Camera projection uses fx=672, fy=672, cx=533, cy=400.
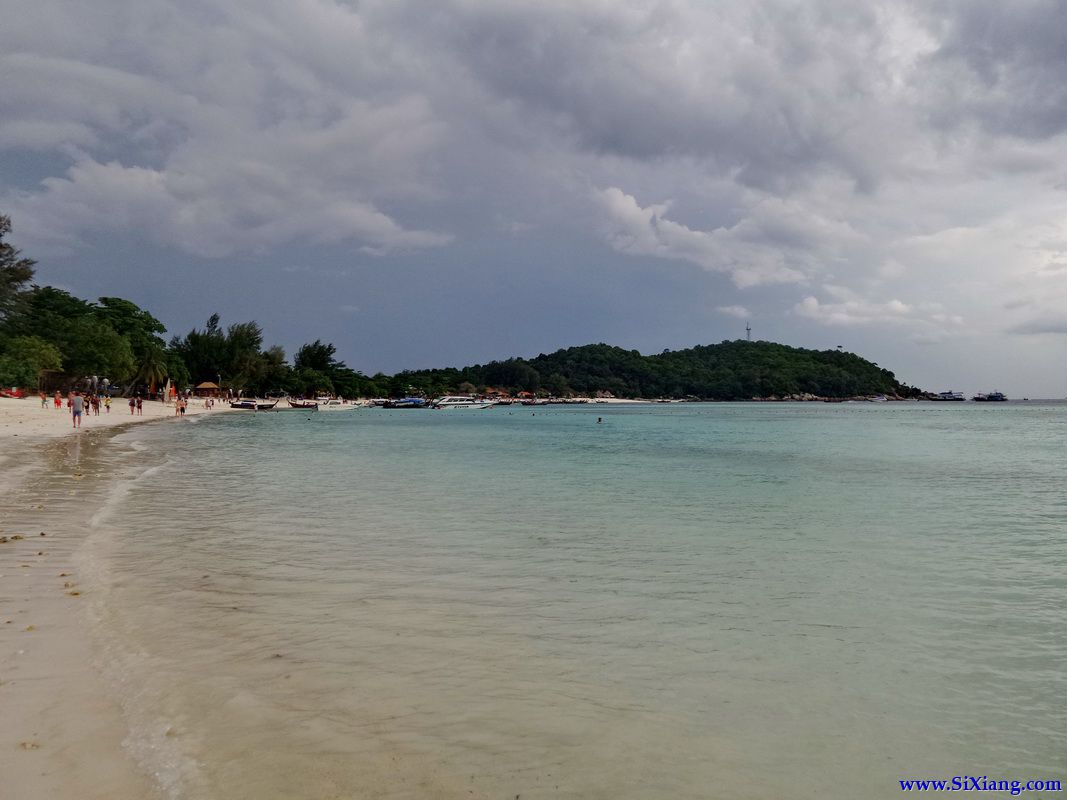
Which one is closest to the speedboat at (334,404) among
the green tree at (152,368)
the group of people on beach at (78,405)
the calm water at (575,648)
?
the green tree at (152,368)

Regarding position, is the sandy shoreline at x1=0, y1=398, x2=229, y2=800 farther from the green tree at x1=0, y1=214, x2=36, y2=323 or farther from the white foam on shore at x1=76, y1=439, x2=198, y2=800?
the green tree at x1=0, y1=214, x2=36, y2=323

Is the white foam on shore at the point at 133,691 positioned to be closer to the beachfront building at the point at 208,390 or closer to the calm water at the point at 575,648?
the calm water at the point at 575,648

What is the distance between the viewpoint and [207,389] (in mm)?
→ 106875

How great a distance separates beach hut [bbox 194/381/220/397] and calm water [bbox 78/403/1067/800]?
100m

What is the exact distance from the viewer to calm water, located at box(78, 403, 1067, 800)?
3.66 metres

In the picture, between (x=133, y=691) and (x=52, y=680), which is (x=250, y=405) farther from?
(x=133, y=691)

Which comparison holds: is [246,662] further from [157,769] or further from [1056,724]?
[1056,724]

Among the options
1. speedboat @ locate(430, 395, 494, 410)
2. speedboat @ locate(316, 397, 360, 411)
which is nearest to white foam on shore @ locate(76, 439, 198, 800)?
speedboat @ locate(316, 397, 360, 411)

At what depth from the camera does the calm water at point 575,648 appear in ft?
12.0

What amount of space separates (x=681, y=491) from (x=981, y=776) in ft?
42.3

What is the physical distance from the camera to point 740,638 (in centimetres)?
580

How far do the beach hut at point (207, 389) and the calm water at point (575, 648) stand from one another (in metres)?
100

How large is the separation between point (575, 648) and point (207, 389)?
11409 centimetres


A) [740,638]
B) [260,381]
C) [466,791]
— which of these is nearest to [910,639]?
[740,638]
